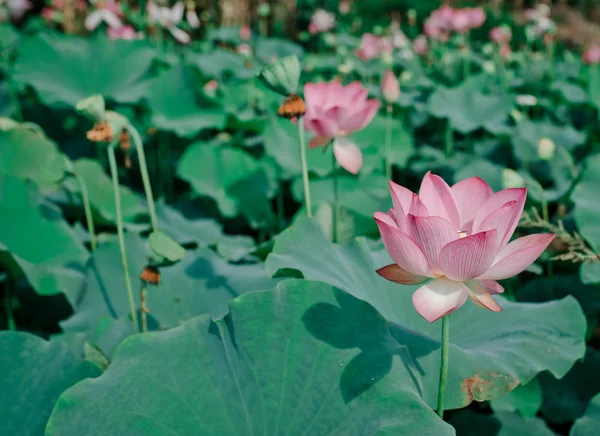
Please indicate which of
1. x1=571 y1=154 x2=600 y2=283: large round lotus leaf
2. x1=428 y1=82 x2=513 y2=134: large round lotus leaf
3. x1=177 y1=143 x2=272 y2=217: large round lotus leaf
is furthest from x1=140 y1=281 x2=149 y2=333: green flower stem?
x1=428 y1=82 x2=513 y2=134: large round lotus leaf

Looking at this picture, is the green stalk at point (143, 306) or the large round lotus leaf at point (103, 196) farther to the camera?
the large round lotus leaf at point (103, 196)

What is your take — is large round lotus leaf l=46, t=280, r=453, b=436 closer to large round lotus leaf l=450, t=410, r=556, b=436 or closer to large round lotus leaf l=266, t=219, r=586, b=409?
large round lotus leaf l=266, t=219, r=586, b=409

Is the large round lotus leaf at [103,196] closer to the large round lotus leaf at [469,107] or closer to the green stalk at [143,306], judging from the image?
the green stalk at [143,306]

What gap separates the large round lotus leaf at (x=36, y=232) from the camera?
133cm

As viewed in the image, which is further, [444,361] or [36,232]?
[36,232]

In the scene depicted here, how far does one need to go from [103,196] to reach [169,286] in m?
0.57

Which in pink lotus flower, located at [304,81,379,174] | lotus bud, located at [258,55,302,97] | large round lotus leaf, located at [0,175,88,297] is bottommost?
large round lotus leaf, located at [0,175,88,297]

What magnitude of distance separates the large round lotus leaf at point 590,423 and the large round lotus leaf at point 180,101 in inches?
59.0

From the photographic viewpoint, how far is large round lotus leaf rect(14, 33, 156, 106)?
2.12m

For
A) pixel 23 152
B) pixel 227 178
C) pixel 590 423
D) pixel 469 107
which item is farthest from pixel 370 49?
pixel 590 423

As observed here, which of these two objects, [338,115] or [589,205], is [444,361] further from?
[589,205]

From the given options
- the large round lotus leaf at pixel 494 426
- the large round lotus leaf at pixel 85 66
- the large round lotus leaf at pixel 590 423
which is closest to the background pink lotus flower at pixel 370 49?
the large round lotus leaf at pixel 85 66

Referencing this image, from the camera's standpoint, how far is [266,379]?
0.80 m

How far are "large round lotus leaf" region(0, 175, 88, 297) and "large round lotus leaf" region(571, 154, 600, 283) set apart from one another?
1196mm
